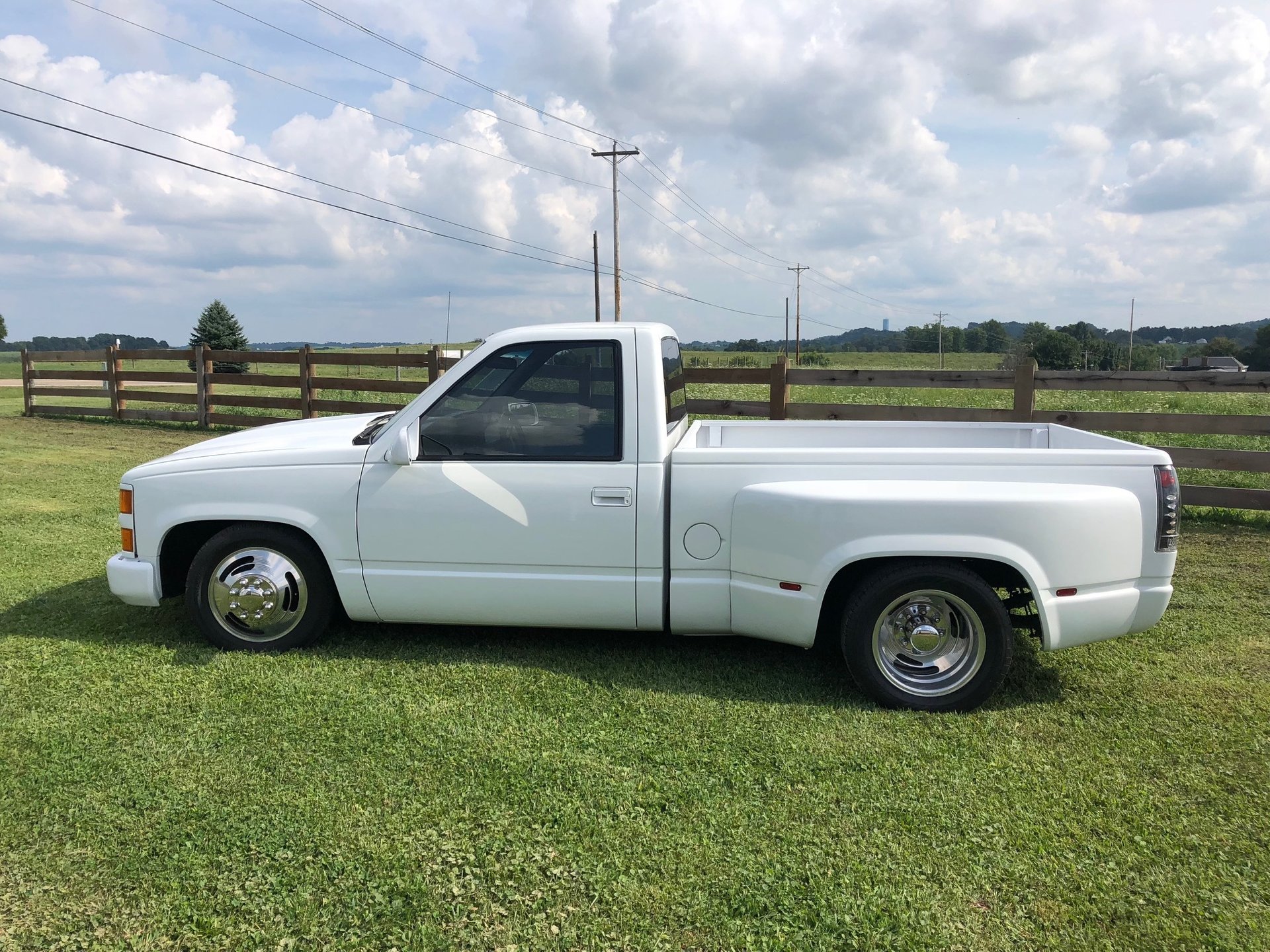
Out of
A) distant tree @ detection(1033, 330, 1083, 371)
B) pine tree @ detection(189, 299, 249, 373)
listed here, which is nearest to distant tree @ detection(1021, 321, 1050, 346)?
distant tree @ detection(1033, 330, 1083, 371)

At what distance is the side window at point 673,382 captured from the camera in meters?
4.38

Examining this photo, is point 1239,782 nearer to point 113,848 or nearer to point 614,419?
point 614,419

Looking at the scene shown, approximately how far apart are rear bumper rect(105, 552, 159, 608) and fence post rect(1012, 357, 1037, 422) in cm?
727

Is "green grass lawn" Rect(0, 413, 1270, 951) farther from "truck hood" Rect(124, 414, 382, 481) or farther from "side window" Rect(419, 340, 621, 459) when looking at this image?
"side window" Rect(419, 340, 621, 459)

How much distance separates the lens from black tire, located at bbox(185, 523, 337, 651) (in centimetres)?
435

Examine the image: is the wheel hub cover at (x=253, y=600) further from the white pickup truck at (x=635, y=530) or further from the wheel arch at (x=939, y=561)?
the wheel arch at (x=939, y=561)

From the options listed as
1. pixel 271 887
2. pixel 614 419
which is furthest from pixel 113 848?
pixel 614 419

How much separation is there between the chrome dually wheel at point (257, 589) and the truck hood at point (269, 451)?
0.47 m

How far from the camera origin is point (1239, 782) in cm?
326

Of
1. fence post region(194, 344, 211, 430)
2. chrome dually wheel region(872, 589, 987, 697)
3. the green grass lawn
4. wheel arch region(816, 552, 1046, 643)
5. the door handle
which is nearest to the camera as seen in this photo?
the green grass lawn

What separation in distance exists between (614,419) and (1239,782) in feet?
9.59

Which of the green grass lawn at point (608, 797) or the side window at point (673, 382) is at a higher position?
the side window at point (673, 382)

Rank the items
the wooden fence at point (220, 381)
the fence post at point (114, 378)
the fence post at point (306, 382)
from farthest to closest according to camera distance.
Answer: the fence post at point (114, 378) → the fence post at point (306, 382) → the wooden fence at point (220, 381)

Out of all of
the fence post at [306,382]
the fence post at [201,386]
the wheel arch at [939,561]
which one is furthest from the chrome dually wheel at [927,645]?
the fence post at [201,386]
